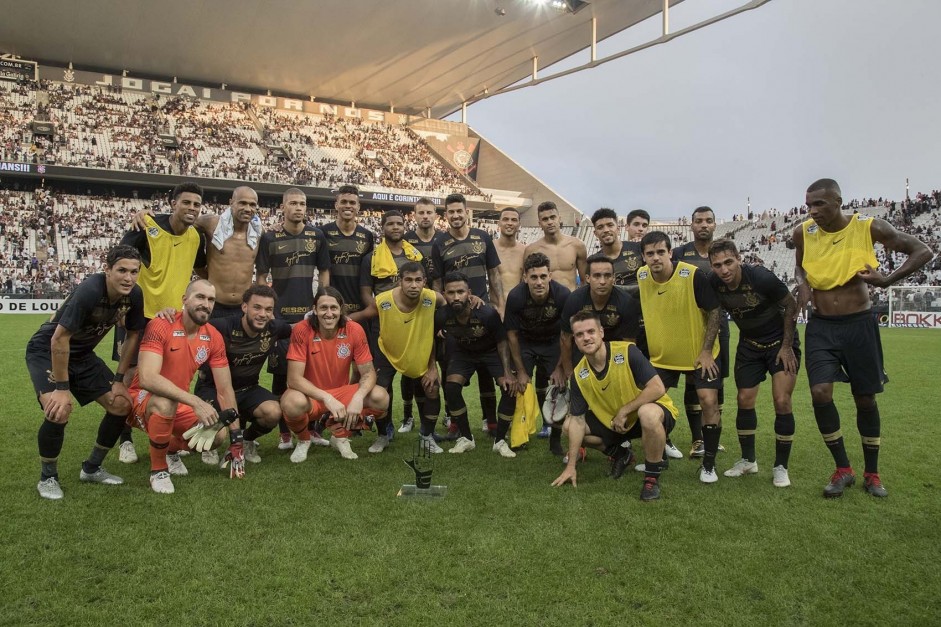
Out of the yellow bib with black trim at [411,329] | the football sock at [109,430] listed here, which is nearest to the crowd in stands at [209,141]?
the yellow bib with black trim at [411,329]

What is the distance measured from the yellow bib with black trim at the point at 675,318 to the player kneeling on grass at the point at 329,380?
2.50 metres

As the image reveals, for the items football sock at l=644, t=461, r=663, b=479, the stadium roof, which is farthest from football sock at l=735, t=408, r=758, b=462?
the stadium roof

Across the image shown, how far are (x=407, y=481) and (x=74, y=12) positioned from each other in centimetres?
4194

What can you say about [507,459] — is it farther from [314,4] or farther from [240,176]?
[240,176]

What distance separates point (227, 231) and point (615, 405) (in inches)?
158

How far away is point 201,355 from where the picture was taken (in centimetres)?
519

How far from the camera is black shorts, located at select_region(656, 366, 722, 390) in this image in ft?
17.1

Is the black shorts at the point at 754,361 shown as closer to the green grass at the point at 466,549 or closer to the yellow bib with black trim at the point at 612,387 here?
the yellow bib with black trim at the point at 612,387

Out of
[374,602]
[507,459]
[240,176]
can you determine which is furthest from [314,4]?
[374,602]

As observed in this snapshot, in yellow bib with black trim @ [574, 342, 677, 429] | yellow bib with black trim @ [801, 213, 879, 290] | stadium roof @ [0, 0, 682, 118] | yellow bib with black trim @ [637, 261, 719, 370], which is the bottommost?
yellow bib with black trim @ [574, 342, 677, 429]

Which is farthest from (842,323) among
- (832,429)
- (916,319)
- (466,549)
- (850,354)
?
(916,319)

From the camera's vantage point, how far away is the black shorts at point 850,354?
4.82 m

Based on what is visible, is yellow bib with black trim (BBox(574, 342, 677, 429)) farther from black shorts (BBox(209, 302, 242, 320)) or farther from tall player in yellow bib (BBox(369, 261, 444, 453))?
black shorts (BBox(209, 302, 242, 320))

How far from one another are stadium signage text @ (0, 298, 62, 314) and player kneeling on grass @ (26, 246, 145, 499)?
79.1 ft
